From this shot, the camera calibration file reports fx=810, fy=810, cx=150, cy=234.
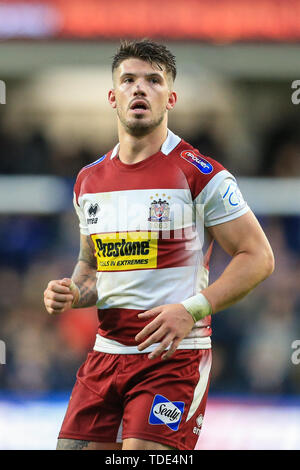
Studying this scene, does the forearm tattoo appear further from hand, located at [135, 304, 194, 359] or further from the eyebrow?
the eyebrow

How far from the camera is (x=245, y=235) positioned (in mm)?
3605

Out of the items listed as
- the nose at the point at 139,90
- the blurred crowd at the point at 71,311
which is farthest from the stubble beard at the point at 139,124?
the blurred crowd at the point at 71,311

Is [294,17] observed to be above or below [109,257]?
above

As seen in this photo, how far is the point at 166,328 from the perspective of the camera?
3.29 meters

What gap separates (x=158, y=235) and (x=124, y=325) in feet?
1.46

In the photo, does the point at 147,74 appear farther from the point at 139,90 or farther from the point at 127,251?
the point at 127,251

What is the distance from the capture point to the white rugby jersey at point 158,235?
368cm

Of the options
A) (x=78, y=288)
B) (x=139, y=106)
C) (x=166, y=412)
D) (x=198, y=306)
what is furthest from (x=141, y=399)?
(x=139, y=106)

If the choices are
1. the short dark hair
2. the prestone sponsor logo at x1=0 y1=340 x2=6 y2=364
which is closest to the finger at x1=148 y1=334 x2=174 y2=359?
the short dark hair

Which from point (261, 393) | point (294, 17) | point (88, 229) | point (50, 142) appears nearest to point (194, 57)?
point (294, 17)

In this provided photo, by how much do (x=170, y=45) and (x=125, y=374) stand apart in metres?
7.66

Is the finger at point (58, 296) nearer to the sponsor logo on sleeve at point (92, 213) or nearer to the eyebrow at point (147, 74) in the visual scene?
the sponsor logo on sleeve at point (92, 213)

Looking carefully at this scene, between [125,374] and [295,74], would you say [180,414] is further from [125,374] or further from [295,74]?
[295,74]

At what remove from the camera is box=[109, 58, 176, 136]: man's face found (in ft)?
12.5
